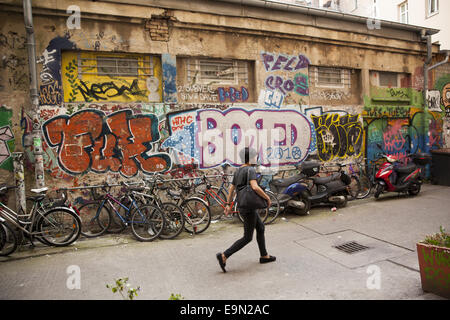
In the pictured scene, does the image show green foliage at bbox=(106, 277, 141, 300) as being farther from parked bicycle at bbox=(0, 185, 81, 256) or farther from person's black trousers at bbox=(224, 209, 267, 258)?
parked bicycle at bbox=(0, 185, 81, 256)

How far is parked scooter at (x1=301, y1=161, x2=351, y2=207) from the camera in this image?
24.8 feet

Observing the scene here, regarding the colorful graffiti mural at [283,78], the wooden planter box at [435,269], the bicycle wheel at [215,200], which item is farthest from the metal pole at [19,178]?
the wooden planter box at [435,269]

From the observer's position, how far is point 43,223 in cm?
552

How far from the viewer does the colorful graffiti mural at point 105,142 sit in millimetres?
6340

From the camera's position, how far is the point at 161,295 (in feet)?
12.2

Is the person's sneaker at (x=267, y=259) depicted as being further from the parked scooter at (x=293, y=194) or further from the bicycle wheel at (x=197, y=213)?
the parked scooter at (x=293, y=194)

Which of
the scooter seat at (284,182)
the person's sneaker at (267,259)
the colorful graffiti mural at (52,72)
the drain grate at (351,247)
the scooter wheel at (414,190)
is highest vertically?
the colorful graffiti mural at (52,72)

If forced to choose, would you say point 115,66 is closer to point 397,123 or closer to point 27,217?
point 27,217

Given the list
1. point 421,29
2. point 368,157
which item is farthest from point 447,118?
point 368,157

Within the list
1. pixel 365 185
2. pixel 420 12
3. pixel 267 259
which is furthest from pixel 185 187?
pixel 420 12

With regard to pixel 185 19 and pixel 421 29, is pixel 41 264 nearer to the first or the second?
pixel 185 19

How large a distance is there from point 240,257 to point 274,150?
416 cm

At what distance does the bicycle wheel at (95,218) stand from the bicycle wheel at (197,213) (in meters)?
1.64

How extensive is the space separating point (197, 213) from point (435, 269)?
4185 millimetres
